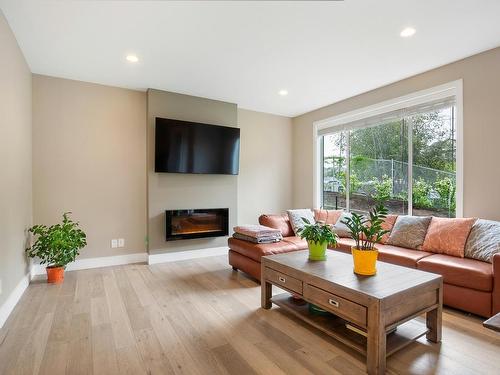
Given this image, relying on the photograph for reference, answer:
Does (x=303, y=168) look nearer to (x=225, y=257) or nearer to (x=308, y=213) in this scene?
(x=308, y=213)

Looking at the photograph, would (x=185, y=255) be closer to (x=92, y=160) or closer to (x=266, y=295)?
(x=92, y=160)

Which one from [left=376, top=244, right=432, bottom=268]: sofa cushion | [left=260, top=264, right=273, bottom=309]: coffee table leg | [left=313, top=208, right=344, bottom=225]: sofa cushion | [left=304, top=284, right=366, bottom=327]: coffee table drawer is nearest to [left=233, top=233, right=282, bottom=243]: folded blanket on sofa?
[left=260, top=264, right=273, bottom=309]: coffee table leg

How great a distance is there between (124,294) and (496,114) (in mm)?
4411

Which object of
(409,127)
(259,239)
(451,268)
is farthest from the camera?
(409,127)

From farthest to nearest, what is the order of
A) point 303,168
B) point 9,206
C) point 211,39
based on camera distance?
1. point 303,168
2. point 211,39
3. point 9,206

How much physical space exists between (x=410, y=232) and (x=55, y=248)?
417 cm

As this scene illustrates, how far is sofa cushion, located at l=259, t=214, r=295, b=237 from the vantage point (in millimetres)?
4043

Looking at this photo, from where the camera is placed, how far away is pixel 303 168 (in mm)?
5566

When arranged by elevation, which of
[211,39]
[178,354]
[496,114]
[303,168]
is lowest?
[178,354]

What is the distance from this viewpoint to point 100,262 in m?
3.97

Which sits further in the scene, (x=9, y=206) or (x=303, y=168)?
(x=303, y=168)

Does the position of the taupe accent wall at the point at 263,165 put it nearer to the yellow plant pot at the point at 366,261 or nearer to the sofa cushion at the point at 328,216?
the sofa cushion at the point at 328,216

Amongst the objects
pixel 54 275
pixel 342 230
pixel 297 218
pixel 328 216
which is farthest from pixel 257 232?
pixel 54 275

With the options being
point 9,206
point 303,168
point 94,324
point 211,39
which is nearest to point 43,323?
point 94,324
